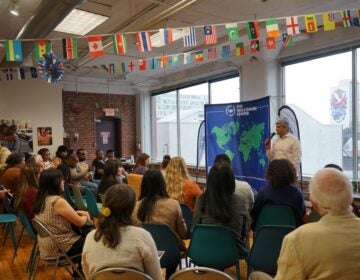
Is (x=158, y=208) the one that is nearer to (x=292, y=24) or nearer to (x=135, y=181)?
(x=135, y=181)

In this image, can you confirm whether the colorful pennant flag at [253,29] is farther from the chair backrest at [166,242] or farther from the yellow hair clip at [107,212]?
the yellow hair clip at [107,212]

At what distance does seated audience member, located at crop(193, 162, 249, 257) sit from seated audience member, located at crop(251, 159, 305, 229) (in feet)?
1.45

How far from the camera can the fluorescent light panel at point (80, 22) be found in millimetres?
5129

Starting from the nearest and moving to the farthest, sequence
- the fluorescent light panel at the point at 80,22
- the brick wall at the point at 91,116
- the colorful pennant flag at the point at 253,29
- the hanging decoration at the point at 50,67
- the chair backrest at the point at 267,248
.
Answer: the chair backrest at the point at 267,248 < the colorful pennant flag at the point at 253,29 < the fluorescent light panel at the point at 80,22 < the hanging decoration at the point at 50,67 < the brick wall at the point at 91,116

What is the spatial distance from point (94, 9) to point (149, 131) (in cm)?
642

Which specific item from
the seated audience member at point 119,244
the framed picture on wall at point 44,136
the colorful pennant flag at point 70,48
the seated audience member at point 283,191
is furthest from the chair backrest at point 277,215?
the framed picture on wall at point 44,136

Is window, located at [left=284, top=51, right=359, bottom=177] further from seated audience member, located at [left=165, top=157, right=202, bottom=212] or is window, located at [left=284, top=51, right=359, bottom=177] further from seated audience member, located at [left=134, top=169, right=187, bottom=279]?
seated audience member, located at [left=134, top=169, right=187, bottom=279]

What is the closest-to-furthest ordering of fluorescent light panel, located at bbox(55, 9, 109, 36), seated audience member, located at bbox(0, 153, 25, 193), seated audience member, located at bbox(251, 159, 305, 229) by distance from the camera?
seated audience member, located at bbox(251, 159, 305, 229)
seated audience member, located at bbox(0, 153, 25, 193)
fluorescent light panel, located at bbox(55, 9, 109, 36)

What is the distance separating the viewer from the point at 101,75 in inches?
388

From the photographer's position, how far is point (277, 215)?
2.95 metres

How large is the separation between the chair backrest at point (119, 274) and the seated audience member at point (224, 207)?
3.50 feet

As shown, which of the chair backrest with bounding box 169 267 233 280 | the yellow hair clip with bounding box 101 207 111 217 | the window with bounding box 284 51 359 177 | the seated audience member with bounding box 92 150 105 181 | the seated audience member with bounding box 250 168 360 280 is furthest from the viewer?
the seated audience member with bounding box 92 150 105 181

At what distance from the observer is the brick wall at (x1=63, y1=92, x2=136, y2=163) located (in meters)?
9.81

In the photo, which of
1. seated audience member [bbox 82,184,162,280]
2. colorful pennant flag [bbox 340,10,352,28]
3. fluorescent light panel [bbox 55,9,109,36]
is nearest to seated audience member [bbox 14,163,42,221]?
seated audience member [bbox 82,184,162,280]
